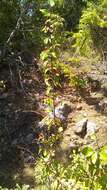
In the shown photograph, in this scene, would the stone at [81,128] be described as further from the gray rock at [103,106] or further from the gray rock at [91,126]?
the gray rock at [103,106]

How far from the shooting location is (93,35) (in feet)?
29.6

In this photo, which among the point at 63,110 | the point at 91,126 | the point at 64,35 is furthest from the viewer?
the point at 63,110

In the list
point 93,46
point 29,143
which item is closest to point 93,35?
point 93,46

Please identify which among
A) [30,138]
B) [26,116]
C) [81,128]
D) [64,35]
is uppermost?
[64,35]

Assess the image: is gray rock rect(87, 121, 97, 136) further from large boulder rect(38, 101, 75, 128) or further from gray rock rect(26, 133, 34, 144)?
gray rock rect(26, 133, 34, 144)

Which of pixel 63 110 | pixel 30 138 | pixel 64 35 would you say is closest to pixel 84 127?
pixel 63 110

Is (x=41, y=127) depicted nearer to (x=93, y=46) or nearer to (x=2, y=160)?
(x=2, y=160)

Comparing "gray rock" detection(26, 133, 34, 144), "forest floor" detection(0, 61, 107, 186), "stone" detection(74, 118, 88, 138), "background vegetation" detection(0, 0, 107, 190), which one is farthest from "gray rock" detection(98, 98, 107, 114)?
"gray rock" detection(26, 133, 34, 144)

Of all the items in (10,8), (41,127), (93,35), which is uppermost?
(10,8)

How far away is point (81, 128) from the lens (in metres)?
8.03

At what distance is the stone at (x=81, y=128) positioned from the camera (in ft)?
26.1

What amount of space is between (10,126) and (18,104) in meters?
0.68

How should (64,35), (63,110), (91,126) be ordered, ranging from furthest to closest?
(63,110)
(91,126)
(64,35)

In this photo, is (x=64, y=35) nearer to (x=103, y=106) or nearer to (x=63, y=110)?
(x=63, y=110)
